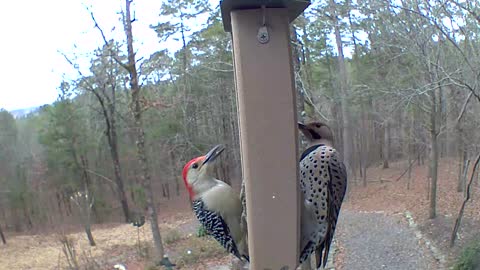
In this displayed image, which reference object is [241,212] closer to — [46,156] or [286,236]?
[286,236]

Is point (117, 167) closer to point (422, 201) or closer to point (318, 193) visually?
point (422, 201)

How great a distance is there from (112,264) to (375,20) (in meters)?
8.19

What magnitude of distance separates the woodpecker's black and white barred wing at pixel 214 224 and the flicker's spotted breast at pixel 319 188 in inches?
8.5

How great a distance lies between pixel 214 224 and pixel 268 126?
0.35 meters

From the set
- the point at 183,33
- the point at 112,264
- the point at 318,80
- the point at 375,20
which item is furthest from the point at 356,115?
the point at 112,264

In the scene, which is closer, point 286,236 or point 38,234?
point 286,236

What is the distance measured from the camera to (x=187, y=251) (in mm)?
10344

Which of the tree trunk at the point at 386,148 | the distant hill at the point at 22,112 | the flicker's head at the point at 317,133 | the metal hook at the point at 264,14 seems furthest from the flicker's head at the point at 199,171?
the distant hill at the point at 22,112

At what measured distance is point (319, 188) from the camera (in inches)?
49.4

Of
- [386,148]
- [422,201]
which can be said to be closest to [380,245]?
[422,201]

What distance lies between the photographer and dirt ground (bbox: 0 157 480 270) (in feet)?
31.8

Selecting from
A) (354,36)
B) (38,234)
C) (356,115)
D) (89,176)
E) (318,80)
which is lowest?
(38,234)

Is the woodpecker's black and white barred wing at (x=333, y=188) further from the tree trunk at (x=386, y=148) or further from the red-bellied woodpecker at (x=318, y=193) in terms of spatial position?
the tree trunk at (x=386, y=148)

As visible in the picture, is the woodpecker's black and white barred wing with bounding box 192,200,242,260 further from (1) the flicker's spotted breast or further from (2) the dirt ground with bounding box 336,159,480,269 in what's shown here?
(2) the dirt ground with bounding box 336,159,480,269
